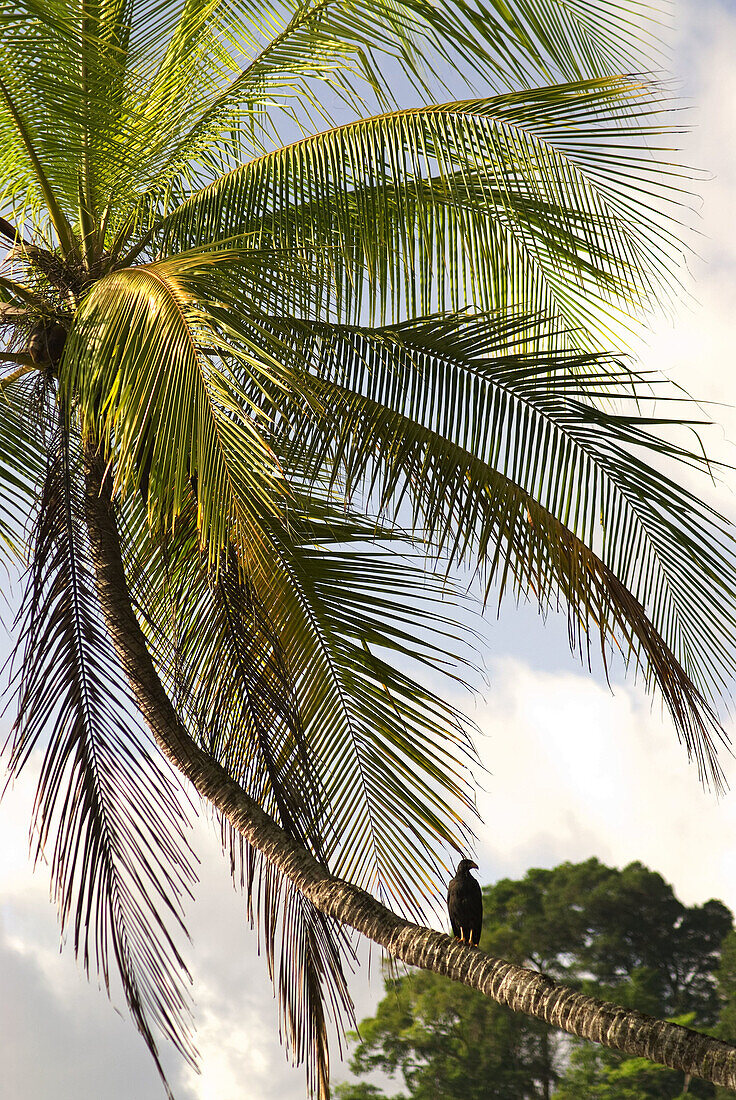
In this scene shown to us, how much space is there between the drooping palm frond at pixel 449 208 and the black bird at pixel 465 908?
2032mm

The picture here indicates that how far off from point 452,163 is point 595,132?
50 centimetres

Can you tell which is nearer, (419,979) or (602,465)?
(602,465)

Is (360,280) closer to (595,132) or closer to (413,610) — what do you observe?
(595,132)

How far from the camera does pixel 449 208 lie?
156 inches

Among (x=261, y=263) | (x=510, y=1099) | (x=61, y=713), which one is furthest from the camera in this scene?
(x=510, y=1099)

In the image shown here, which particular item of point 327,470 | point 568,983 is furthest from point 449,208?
point 568,983

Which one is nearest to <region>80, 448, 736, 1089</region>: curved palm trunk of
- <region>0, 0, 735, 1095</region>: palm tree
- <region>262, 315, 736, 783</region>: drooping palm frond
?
<region>0, 0, 735, 1095</region>: palm tree

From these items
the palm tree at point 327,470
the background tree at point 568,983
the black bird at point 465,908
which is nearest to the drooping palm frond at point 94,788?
the palm tree at point 327,470

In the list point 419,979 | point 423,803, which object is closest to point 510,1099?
point 419,979

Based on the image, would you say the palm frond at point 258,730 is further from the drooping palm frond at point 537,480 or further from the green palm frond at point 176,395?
the green palm frond at point 176,395

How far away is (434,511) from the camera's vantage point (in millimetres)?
3428

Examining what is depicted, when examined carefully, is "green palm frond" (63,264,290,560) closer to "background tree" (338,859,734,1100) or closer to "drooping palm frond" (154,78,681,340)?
"drooping palm frond" (154,78,681,340)

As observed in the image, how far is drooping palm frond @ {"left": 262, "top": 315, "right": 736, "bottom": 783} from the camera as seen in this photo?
3.28 metres

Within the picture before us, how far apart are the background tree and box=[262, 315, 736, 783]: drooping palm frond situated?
17.2 m
